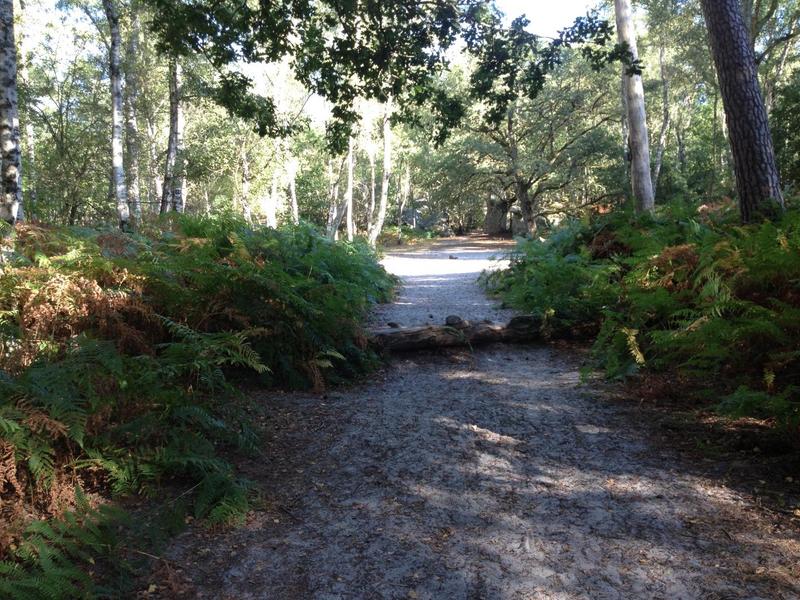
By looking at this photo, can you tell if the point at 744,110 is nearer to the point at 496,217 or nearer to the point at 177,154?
the point at 177,154

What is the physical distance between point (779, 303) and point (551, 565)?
241 cm

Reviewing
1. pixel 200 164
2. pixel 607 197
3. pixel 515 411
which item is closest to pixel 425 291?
pixel 515 411

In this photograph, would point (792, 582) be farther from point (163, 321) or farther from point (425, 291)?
point (425, 291)

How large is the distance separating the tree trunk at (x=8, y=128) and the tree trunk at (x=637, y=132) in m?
10.6

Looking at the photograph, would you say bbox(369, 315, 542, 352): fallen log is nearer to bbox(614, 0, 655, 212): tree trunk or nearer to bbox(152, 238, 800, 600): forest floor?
bbox(152, 238, 800, 600): forest floor

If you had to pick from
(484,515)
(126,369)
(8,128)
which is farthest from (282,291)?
(8,128)

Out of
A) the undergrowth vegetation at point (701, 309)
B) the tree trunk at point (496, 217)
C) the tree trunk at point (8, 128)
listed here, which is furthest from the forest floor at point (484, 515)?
the tree trunk at point (496, 217)

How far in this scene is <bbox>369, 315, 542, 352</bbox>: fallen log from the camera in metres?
6.48

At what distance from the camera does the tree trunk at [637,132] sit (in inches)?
434

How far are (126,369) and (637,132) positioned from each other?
1128 cm

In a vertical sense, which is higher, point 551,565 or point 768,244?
point 768,244

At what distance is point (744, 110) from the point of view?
5.77 metres

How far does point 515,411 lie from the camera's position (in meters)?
4.70

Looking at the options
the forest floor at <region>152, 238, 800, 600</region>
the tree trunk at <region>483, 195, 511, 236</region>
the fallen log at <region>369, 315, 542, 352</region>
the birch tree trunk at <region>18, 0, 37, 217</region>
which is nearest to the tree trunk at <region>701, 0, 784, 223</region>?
the fallen log at <region>369, 315, 542, 352</region>
